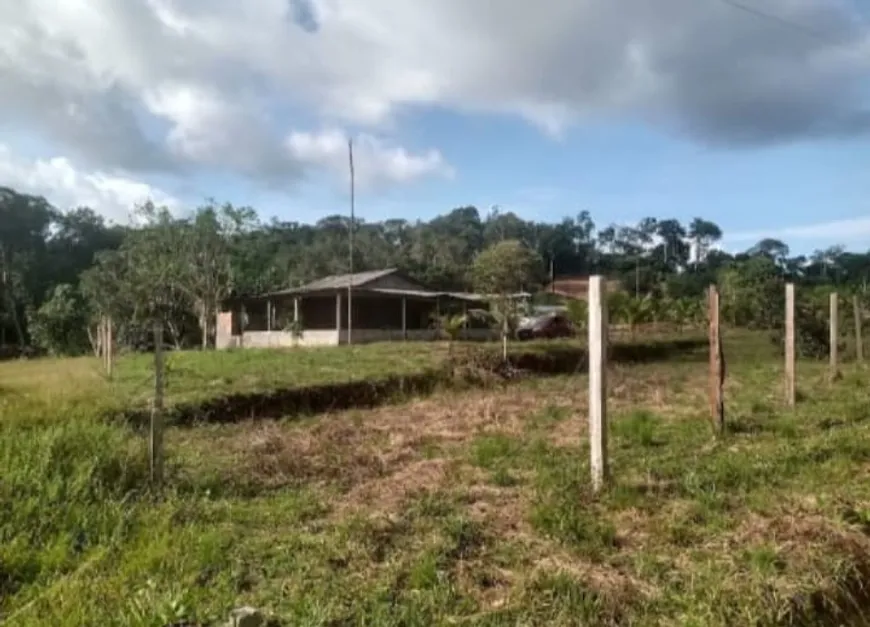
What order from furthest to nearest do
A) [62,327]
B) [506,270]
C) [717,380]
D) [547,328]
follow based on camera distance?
[506,270] → [62,327] → [547,328] → [717,380]

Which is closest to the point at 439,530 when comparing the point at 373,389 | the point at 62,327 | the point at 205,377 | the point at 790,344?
the point at 790,344

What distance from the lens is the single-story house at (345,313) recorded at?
95.3 ft

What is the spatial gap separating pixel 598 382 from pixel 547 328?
24.3m

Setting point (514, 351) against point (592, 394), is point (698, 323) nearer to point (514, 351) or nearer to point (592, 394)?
point (514, 351)

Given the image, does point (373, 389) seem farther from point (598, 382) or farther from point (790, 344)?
point (598, 382)

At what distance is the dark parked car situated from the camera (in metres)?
28.3

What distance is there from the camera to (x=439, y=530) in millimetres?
4973

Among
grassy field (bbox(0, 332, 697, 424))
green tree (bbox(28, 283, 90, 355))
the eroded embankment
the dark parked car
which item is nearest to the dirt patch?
grassy field (bbox(0, 332, 697, 424))

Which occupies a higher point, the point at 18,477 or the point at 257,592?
the point at 18,477

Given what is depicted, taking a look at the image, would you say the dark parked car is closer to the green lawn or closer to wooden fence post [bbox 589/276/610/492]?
A: the green lawn

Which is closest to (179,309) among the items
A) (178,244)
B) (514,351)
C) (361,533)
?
(178,244)

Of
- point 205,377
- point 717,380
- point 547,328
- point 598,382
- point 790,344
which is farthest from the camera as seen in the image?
point 547,328

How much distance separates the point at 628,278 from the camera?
181ft

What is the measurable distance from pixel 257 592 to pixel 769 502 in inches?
145
